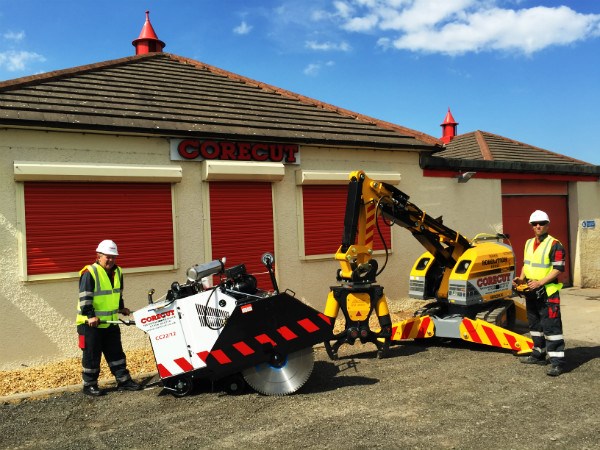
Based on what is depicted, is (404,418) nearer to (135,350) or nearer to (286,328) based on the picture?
(286,328)

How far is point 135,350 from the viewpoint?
337 inches

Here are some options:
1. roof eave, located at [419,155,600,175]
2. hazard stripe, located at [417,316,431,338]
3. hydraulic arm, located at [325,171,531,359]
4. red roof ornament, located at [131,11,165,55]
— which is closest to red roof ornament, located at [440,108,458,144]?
roof eave, located at [419,155,600,175]

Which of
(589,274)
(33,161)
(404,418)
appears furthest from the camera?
(589,274)

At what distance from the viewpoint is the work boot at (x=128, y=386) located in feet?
21.2

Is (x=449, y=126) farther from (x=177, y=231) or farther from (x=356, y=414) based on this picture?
(x=356, y=414)

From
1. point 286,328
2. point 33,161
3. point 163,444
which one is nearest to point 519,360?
point 286,328

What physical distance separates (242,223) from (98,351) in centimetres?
385

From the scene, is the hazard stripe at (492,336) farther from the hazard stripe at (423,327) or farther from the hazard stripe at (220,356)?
the hazard stripe at (220,356)

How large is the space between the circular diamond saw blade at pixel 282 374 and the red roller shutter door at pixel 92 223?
139 inches

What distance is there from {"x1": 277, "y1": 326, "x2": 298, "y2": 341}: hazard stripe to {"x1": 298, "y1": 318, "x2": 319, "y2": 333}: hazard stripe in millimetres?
151

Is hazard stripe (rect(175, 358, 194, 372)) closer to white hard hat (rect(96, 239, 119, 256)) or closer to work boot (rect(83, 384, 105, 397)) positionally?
work boot (rect(83, 384, 105, 397))

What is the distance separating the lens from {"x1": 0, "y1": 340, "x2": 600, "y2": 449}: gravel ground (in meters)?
4.71

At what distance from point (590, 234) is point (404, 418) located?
12080 mm

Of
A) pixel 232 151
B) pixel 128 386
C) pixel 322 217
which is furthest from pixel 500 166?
pixel 128 386
